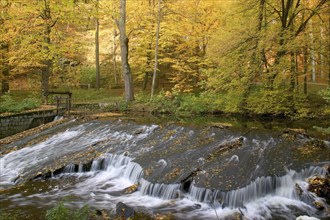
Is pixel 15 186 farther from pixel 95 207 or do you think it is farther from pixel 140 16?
pixel 140 16

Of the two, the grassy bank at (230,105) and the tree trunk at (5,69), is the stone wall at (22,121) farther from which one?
the tree trunk at (5,69)

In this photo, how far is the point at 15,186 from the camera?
8250mm

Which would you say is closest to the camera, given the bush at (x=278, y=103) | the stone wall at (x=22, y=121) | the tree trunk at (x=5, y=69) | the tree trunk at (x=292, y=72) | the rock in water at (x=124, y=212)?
the rock in water at (x=124, y=212)

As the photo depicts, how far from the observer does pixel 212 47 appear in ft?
51.0

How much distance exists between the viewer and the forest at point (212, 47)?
46.9 ft

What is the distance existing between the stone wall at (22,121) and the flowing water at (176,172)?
8.78ft

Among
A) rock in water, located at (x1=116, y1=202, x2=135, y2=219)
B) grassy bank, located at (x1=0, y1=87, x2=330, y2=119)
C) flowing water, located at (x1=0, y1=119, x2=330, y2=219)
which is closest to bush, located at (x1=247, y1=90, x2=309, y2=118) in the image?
grassy bank, located at (x1=0, y1=87, x2=330, y2=119)

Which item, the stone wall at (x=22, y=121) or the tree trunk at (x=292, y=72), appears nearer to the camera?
the stone wall at (x=22, y=121)

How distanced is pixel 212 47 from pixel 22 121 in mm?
9935

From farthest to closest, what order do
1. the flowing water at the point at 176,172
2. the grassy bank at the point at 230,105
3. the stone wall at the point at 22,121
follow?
the grassy bank at the point at 230,105, the stone wall at the point at 22,121, the flowing water at the point at 176,172

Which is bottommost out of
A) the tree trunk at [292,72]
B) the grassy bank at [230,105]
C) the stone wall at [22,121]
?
the stone wall at [22,121]

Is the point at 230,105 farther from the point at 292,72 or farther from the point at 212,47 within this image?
the point at 292,72

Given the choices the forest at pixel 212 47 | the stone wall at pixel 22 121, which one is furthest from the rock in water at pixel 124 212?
the stone wall at pixel 22 121

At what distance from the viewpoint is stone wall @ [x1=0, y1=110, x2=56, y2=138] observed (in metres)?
13.7
